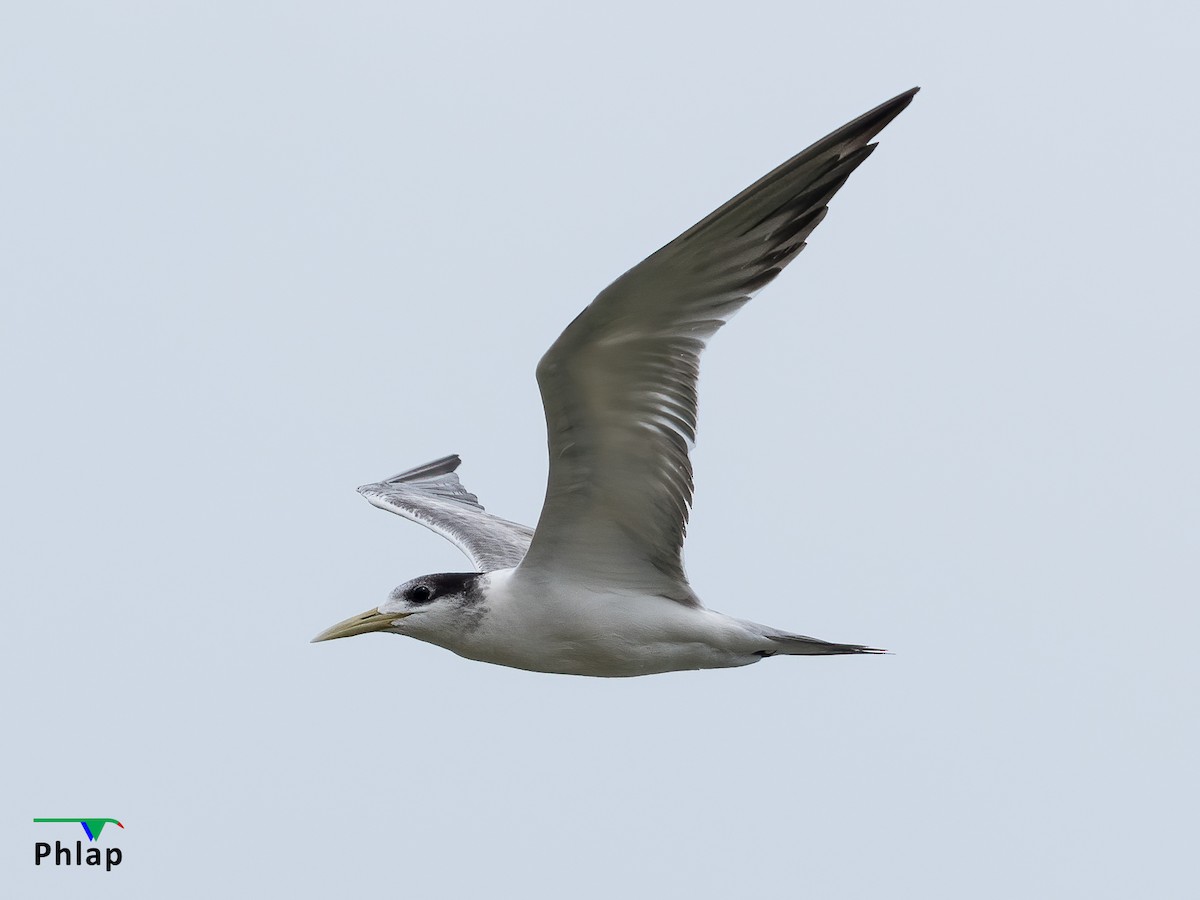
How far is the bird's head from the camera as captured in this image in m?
8.78

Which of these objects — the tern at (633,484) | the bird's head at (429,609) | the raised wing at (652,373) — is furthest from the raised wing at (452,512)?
the raised wing at (652,373)

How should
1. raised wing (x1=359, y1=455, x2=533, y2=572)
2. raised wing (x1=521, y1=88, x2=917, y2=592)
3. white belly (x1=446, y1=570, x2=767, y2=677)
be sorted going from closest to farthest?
raised wing (x1=521, y1=88, x2=917, y2=592)
white belly (x1=446, y1=570, x2=767, y2=677)
raised wing (x1=359, y1=455, x2=533, y2=572)

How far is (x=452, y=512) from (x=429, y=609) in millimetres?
3025

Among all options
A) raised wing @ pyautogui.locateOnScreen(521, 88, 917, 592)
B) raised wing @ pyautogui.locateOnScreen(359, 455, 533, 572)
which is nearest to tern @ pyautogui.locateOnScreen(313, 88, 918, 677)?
raised wing @ pyautogui.locateOnScreen(521, 88, 917, 592)

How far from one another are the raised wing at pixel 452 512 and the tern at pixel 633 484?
1240 mm

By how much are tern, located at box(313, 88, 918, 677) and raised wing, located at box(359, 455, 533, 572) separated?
1.24 m

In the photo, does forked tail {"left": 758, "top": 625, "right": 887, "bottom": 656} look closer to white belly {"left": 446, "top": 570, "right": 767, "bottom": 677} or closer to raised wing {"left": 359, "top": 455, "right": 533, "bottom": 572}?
white belly {"left": 446, "top": 570, "right": 767, "bottom": 677}

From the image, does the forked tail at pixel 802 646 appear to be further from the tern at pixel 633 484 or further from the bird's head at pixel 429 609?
the bird's head at pixel 429 609

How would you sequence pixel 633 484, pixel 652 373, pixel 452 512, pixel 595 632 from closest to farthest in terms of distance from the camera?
pixel 652 373
pixel 633 484
pixel 595 632
pixel 452 512

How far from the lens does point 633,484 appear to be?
27.5 ft

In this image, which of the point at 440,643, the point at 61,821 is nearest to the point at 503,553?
the point at 440,643

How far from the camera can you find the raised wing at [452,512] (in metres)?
10.6

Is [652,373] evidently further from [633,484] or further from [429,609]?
[429,609]

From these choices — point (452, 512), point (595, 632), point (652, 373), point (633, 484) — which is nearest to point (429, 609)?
point (595, 632)
